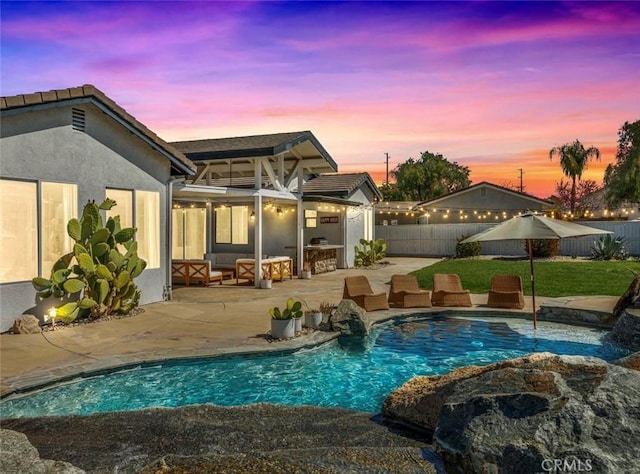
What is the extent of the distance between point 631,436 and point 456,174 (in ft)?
205

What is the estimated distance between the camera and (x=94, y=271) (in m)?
10.8

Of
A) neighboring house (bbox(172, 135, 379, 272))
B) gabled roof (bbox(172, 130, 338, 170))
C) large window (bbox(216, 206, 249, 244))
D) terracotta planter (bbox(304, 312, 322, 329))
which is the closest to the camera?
terracotta planter (bbox(304, 312, 322, 329))

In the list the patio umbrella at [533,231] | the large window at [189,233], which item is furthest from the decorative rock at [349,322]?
the large window at [189,233]

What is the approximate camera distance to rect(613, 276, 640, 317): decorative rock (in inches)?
415

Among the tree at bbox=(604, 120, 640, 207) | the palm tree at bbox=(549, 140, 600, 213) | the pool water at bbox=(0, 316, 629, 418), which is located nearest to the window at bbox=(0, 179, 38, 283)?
the pool water at bbox=(0, 316, 629, 418)

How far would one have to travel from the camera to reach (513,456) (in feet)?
11.7

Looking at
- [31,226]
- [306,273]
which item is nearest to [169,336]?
[31,226]

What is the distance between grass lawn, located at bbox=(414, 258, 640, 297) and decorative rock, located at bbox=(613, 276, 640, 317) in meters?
3.74

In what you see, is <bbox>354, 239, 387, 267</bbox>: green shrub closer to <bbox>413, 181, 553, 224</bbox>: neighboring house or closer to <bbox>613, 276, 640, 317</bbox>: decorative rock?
<bbox>413, 181, 553, 224</bbox>: neighboring house

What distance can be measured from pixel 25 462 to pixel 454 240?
30.3m

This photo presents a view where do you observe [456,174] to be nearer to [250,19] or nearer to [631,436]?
[250,19]

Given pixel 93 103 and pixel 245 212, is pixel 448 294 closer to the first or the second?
pixel 93 103

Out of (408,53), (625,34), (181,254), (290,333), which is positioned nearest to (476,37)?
(408,53)

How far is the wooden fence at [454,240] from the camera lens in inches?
1117
